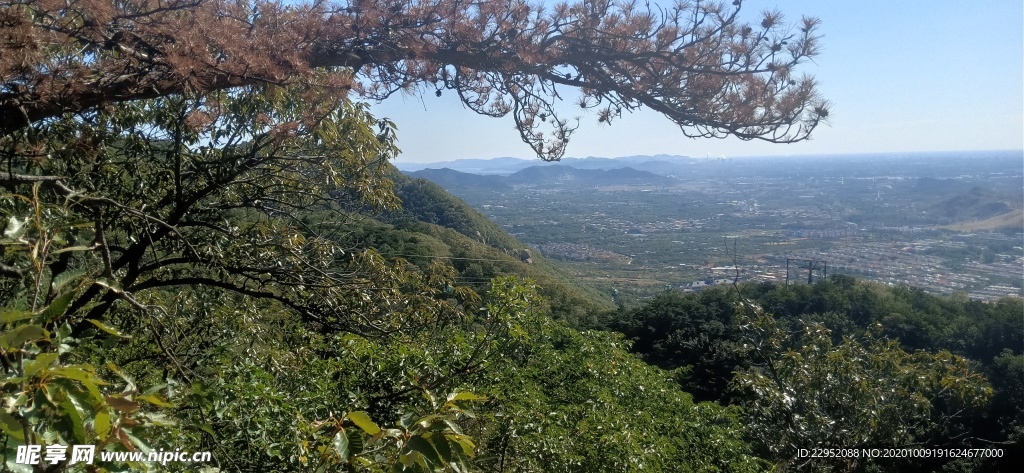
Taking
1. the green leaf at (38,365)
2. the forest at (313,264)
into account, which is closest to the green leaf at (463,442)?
the forest at (313,264)

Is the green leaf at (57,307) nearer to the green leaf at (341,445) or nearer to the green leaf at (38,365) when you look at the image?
the green leaf at (38,365)

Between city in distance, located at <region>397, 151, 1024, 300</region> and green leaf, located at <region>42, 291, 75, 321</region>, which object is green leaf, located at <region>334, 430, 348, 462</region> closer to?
green leaf, located at <region>42, 291, 75, 321</region>

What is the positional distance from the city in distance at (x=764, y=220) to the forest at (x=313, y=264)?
150 centimetres

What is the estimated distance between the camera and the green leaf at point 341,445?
4.34ft

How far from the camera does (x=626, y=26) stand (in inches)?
149

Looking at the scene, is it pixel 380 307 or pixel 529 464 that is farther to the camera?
pixel 380 307

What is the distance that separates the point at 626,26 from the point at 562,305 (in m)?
17.9

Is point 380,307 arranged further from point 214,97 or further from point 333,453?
point 333,453

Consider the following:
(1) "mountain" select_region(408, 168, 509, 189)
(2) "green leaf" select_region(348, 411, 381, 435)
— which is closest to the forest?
(2) "green leaf" select_region(348, 411, 381, 435)

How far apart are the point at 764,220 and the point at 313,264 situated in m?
37.4

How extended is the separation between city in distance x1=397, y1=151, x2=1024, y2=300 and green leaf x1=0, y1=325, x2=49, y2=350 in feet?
14.3

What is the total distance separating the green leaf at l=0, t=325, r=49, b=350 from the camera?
3.57 feet

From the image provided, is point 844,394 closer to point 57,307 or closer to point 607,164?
point 57,307

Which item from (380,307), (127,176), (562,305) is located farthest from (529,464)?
(562,305)
